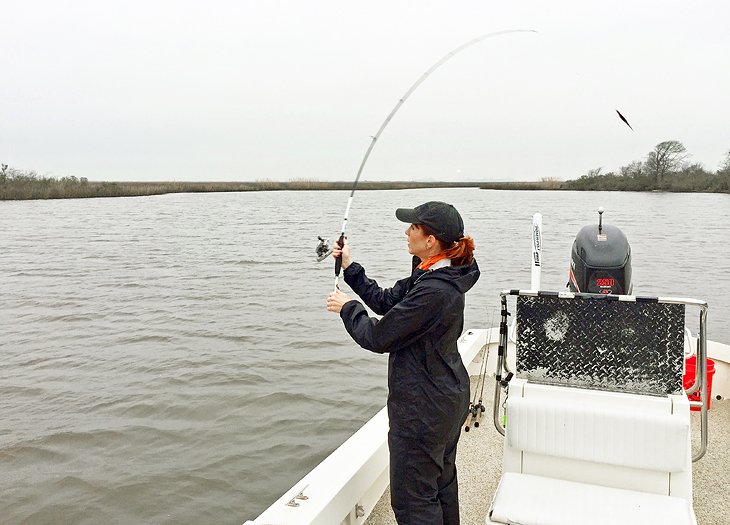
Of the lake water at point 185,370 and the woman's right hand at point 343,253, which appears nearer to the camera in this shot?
the woman's right hand at point 343,253

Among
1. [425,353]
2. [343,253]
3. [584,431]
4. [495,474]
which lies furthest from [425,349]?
[495,474]

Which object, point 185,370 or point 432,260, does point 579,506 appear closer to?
point 432,260

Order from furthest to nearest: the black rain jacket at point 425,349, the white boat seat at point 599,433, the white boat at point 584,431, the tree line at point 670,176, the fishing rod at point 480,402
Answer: the tree line at point 670,176 → the fishing rod at point 480,402 → the white boat seat at point 599,433 → the white boat at point 584,431 → the black rain jacket at point 425,349

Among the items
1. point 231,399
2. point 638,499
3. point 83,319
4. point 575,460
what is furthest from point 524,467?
point 83,319

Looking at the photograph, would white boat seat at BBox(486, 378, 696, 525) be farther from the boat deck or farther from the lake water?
the lake water

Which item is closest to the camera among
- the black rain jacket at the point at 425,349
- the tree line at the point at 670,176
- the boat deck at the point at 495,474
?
the black rain jacket at the point at 425,349

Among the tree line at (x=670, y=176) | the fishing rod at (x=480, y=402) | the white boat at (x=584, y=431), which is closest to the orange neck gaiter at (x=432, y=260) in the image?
the white boat at (x=584, y=431)

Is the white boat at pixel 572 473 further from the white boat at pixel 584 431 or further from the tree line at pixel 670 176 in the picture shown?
the tree line at pixel 670 176

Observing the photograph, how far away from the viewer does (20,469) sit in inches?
179

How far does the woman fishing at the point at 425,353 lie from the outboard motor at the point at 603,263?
1790 millimetres

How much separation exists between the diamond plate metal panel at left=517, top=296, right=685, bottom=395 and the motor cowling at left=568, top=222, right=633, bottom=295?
1.22 metres

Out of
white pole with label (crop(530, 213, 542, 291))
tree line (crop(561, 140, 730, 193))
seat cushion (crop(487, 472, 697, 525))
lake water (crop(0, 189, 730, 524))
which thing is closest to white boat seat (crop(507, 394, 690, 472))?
seat cushion (crop(487, 472, 697, 525))

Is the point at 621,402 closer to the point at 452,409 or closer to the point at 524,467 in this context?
the point at 524,467

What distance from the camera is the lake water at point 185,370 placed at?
4.32 metres
